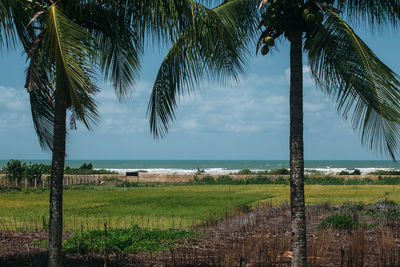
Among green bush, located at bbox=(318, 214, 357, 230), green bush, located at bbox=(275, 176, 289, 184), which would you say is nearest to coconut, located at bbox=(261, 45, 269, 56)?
green bush, located at bbox=(318, 214, 357, 230)

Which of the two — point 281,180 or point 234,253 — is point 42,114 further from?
point 281,180

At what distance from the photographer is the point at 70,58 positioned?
4805mm

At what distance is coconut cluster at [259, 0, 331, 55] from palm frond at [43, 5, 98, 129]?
276cm

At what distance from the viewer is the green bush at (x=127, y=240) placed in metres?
8.91

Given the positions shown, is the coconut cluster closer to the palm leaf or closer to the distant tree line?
the palm leaf

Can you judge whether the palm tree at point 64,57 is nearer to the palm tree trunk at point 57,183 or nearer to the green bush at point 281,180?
the palm tree trunk at point 57,183

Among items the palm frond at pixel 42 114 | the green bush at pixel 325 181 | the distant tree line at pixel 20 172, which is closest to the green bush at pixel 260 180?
the green bush at pixel 325 181

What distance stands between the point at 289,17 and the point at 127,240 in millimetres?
5920

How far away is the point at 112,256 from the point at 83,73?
16.0 ft

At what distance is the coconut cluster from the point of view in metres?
6.23

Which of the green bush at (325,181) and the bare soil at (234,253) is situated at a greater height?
the bare soil at (234,253)

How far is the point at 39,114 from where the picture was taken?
742 centimetres

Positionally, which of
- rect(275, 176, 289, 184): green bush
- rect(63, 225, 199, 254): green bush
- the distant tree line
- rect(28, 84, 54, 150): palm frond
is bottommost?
rect(275, 176, 289, 184): green bush

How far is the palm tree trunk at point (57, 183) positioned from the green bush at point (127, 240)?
8.78 ft
